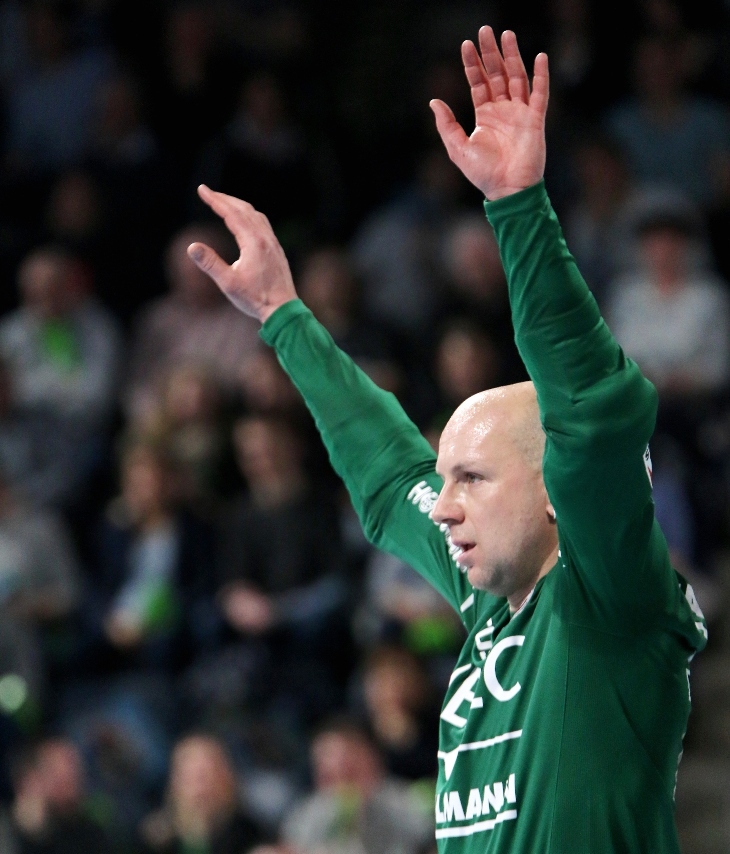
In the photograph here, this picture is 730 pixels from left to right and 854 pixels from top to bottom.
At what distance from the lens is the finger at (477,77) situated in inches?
92.9

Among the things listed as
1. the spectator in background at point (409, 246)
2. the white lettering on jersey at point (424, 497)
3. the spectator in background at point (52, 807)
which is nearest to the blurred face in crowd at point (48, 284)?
the spectator in background at point (409, 246)

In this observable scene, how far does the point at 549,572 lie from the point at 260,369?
4.90 meters

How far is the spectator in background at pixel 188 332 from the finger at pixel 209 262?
481 centimetres

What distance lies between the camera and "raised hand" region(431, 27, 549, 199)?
89.4 inches

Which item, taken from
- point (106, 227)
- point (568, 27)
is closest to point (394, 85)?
point (568, 27)

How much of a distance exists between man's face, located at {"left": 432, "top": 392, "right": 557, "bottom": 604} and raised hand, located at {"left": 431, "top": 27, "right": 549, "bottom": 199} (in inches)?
18.2

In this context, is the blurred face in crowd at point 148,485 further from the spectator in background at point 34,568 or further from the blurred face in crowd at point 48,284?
the blurred face in crowd at point 48,284

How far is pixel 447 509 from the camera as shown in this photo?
2.57 metres

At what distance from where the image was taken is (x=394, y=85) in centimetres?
1002

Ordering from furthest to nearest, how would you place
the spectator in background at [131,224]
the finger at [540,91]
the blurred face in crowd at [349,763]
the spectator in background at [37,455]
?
the spectator in background at [131,224], the spectator in background at [37,455], the blurred face in crowd at [349,763], the finger at [540,91]

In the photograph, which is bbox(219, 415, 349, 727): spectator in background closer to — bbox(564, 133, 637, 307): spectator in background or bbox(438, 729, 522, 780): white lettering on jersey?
bbox(564, 133, 637, 307): spectator in background

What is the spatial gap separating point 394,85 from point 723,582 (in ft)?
14.6

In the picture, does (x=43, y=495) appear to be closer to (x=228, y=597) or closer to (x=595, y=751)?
(x=228, y=597)

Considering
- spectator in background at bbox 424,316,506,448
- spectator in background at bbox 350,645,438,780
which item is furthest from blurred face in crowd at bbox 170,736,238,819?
spectator in background at bbox 424,316,506,448
